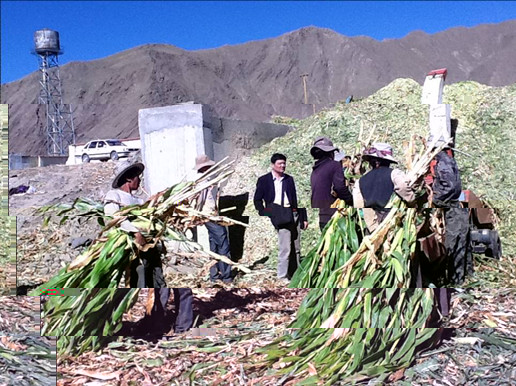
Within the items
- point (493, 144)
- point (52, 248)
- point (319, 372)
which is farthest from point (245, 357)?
point (493, 144)

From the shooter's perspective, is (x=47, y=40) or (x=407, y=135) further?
(x=407, y=135)

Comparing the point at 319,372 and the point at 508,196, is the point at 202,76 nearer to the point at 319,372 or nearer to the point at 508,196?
the point at 508,196

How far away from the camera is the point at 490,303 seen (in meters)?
3.15

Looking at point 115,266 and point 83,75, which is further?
point 83,75

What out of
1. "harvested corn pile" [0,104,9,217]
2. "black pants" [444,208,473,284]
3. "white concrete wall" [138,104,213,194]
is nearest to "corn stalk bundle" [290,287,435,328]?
"harvested corn pile" [0,104,9,217]

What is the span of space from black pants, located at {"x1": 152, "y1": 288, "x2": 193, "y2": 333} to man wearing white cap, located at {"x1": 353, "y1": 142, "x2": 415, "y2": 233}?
54.9 inches

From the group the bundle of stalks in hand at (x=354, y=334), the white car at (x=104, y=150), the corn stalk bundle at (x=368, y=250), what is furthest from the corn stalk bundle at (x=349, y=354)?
the white car at (x=104, y=150)

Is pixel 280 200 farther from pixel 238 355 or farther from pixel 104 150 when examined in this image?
pixel 104 150

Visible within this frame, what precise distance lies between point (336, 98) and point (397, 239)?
660 centimetres

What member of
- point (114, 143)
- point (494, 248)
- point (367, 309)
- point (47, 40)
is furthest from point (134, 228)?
point (114, 143)

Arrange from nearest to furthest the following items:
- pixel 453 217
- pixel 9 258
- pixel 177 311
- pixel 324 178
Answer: pixel 177 311 → pixel 9 258 → pixel 453 217 → pixel 324 178

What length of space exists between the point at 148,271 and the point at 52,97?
3.29 metres

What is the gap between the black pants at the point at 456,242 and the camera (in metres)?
4.81

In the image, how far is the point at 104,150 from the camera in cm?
841
